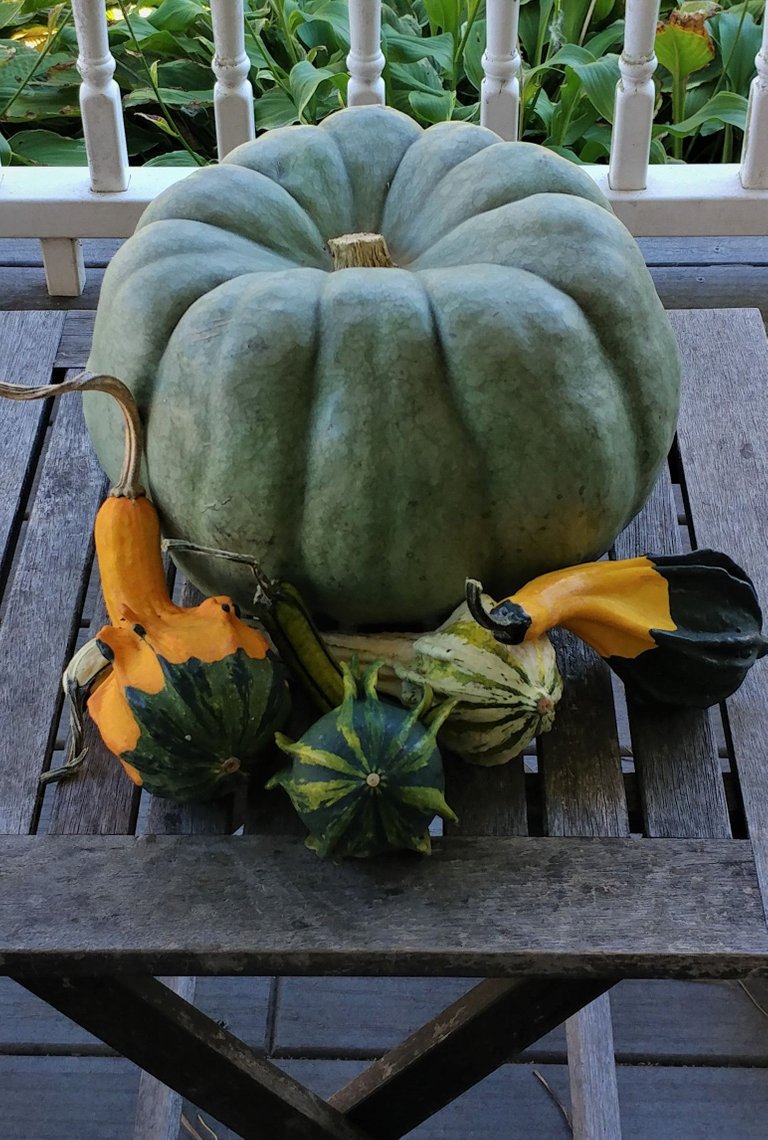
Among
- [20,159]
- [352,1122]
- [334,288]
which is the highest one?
[334,288]

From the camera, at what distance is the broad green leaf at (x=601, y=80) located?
2.13 meters

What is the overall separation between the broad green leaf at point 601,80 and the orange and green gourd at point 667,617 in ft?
4.74

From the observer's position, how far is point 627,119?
1918mm

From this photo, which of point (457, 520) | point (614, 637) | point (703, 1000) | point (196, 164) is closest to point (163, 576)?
point (457, 520)

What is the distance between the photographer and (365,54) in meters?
1.88

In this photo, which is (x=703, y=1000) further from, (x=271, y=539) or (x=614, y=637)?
(x=271, y=539)

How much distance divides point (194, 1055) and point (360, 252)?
664 millimetres

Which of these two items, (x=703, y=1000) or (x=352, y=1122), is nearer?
(x=352, y=1122)

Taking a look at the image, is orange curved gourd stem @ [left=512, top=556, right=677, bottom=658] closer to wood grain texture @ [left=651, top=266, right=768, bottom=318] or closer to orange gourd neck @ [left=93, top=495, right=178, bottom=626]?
orange gourd neck @ [left=93, top=495, right=178, bottom=626]

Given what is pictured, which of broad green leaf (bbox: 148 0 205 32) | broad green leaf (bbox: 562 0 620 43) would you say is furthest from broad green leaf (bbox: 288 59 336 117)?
broad green leaf (bbox: 562 0 620 43)

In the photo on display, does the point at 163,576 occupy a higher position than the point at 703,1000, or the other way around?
the point at 163,576

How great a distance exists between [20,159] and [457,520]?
6.00 ft

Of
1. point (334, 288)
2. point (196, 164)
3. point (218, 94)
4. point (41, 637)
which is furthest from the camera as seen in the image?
point (196, 164)

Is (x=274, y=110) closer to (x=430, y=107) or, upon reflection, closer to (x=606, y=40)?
(x=430, y=107)
